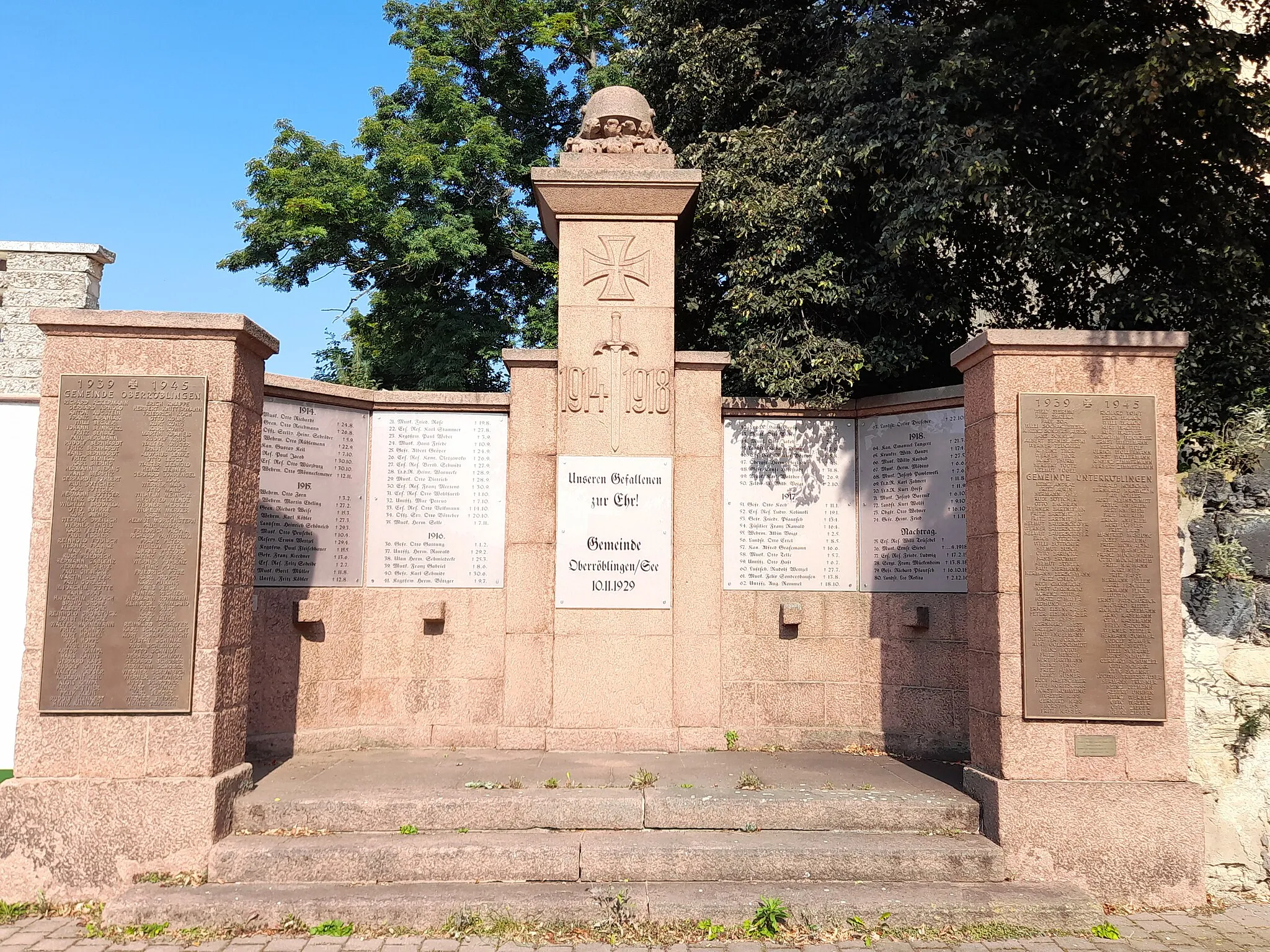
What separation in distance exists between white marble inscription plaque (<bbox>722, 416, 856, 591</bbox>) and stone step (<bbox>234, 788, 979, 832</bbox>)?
88.1 inches

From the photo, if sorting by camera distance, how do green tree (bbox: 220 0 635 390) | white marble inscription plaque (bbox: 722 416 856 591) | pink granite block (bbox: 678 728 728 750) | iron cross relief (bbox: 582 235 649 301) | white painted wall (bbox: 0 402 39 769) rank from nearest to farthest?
1. white painted wall (bbox: 0 402 39 769)
2. pink granite block (bbox: 678 728 728 750)
3. iron cross relief (bbox: 582 235 649 301)
4. white marble inscription plaque (bbox: 722 416 856 591)
5. green tree (bbox: 220 0 635 390)

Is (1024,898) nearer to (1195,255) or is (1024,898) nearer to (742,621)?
(742,621)

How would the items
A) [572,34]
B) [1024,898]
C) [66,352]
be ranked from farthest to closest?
[572,34] < [66,352] < [1024,898]

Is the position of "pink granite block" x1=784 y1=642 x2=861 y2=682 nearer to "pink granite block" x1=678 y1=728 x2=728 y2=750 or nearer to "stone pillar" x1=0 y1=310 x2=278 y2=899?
"pink granite block" x1=678 y1=728 x2=728 y2=750

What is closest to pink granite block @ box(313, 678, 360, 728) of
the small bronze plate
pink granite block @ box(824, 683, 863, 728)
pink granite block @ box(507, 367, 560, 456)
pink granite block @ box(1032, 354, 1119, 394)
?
pink granite block @ box(507, 367, 560, 456)

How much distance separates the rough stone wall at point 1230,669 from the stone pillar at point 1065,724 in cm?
42

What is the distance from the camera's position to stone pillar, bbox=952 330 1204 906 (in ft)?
16.5

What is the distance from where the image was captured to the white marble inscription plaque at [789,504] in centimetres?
727

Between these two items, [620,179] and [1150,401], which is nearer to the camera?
[1150,401]

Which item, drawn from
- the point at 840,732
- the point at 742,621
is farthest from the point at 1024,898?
the point at 742,621

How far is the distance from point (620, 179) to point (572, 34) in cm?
1231

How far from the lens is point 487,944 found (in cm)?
442

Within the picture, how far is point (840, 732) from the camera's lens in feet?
23.1

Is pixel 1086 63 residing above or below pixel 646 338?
above
